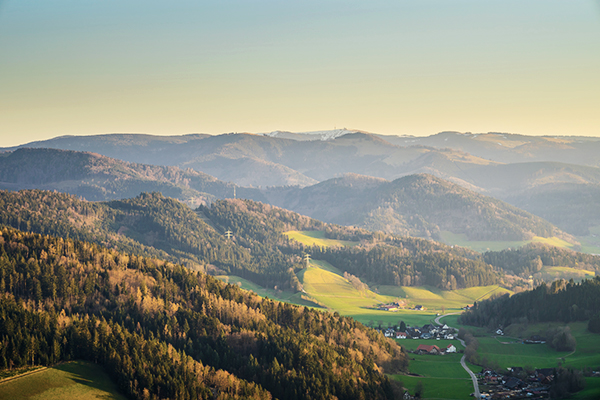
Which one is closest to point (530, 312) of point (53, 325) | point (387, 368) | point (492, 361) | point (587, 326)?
point (587, 326)

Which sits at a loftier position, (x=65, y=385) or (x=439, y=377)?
(x=65, y=385)

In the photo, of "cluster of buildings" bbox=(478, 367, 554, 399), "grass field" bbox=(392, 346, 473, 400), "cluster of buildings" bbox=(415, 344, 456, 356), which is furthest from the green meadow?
"cluster of buildings" bbox=(478, 367, 554, 399)

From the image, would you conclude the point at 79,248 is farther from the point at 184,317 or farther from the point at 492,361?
the point at 492,361

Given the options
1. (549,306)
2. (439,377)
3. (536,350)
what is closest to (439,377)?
(439,377)

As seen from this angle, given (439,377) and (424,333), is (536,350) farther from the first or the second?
(439,377)

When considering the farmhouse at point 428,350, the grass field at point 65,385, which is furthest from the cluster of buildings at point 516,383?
the grass field at point 65,385

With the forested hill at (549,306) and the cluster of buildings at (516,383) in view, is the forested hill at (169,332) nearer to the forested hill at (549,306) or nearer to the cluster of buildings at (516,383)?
the cluster of buildings at (516,383)
